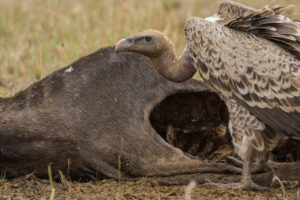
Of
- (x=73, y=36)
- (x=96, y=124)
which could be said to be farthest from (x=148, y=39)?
(x=73, y=36)

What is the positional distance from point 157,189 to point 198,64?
1032 mm

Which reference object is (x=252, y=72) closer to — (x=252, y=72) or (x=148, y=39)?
(x=252, y=72)

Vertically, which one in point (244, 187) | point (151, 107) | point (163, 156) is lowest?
point (244, 187)

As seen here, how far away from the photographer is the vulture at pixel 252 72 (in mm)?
Result: 3975

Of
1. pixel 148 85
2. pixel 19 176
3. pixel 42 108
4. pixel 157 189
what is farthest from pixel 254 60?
pixel 19 176

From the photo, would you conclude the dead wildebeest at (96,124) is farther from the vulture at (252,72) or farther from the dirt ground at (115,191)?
the vulture at (252,72)

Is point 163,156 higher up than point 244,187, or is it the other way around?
point 163,156

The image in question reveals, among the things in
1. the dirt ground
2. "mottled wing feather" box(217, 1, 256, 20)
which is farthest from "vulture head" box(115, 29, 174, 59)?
the dirt ground

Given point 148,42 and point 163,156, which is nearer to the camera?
point 163,156

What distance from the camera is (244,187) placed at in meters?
4.07

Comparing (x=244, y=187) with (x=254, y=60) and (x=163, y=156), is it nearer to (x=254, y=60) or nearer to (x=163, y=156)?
(x=163, y=156)

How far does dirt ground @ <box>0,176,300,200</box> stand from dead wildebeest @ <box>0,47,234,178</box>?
9 cm

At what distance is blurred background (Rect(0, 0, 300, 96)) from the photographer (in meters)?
6.41

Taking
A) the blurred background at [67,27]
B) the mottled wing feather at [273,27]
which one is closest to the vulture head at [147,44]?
the mottled wing feather at [273,27]
